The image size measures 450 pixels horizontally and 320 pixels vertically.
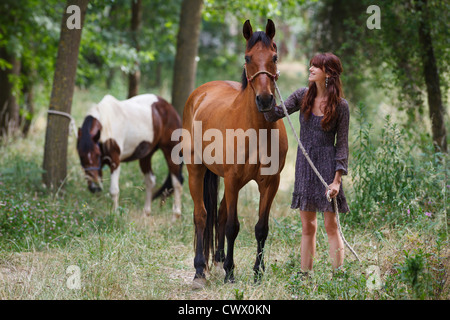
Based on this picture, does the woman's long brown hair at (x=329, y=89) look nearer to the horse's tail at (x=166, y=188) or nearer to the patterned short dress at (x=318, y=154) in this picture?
the patterned short dress at (x=318, y=154)

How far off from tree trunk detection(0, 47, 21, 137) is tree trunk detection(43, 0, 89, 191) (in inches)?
162

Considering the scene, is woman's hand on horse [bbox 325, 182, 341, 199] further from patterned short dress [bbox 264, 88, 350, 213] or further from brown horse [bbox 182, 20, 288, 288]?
brown horse [bbox 182, 20, 288, 288]

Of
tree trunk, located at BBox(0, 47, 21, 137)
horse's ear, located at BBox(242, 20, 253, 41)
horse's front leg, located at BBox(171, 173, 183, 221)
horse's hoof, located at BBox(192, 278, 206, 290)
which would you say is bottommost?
horse's hoof, located at BBox(192, 278, 206, 290)

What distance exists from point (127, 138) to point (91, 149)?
2.22 ft

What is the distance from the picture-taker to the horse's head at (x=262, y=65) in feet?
12.0

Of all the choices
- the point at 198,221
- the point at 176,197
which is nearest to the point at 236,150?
the point at 198,221

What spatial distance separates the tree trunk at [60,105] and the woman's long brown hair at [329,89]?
4149mm

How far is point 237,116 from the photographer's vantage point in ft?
13.7

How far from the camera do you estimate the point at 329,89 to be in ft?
12.9

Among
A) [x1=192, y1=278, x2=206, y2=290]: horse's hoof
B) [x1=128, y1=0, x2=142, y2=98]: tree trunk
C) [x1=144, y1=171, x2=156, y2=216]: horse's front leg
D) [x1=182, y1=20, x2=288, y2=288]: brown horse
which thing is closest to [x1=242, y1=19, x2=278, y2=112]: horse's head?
[x1=182, y1=20, x2=288, y2=288]: brown horse

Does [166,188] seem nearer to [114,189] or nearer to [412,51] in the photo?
[114,189]

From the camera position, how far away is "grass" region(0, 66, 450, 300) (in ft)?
12.6

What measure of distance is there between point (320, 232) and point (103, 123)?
348 cm

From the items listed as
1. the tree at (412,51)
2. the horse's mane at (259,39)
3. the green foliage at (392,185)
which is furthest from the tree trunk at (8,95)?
the horse's mane at (259,39)
